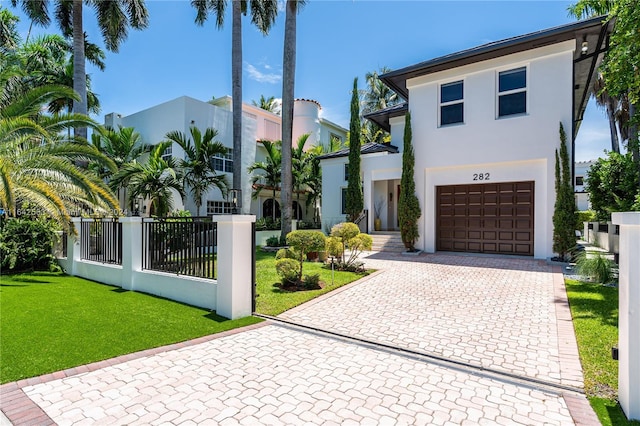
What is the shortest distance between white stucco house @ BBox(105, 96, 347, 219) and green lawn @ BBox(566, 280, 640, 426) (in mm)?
18426

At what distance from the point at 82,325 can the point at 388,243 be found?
42.2ft

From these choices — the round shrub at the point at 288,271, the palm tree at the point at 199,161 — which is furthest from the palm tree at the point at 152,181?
the round shrub at the point at 288,271

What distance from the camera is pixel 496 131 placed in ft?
41.6

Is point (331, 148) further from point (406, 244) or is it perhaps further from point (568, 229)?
point (568, 229)

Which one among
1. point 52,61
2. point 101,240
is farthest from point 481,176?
point 52,61

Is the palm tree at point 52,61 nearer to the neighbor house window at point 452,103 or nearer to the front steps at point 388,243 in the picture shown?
the front steps at point 388,243

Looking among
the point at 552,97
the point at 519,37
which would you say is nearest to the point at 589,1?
the point at 519,37

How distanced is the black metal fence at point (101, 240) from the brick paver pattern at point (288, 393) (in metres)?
5.92

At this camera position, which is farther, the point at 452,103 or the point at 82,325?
the point at 452,103

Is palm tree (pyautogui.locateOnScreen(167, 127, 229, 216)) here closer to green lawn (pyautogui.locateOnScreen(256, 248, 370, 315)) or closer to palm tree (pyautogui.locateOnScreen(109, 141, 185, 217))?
palm tree (pyautogui.locateOnScreen(109, 141, 185, 217))

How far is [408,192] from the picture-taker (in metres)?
14.3

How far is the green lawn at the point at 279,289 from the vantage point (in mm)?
6954

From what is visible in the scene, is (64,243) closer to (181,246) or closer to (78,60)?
(181,246)

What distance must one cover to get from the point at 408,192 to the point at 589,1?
11.7 m
